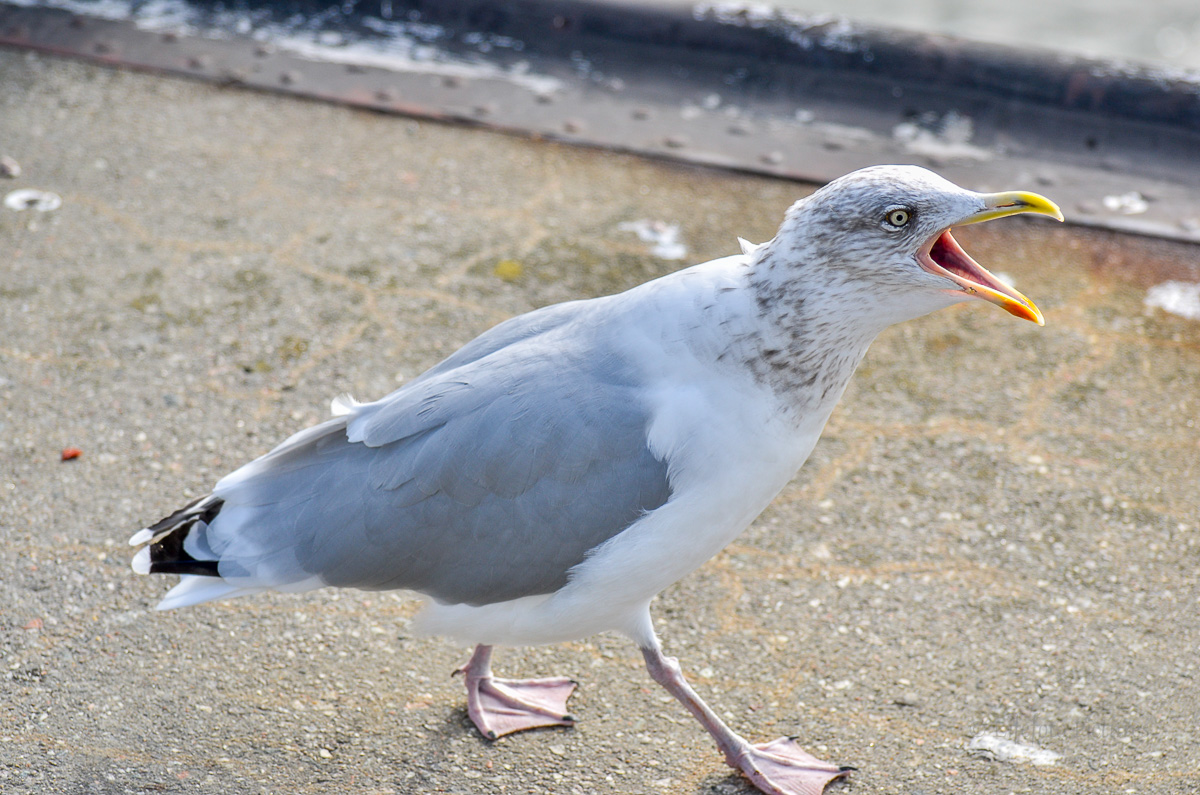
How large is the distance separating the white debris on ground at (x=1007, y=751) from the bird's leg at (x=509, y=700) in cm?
89

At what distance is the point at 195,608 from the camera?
2.82 metres

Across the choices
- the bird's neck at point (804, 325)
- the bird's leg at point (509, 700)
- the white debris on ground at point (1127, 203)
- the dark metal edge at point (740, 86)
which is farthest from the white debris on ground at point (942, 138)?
the bird's leg at point (509, 700)

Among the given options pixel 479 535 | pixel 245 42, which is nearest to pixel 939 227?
pixel 479 535

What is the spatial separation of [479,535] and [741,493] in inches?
20.4

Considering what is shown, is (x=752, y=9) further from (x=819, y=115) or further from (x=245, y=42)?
(x=245, y=42)

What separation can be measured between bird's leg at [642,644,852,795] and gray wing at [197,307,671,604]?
353mm

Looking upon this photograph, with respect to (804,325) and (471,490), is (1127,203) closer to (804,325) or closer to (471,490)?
(804,325)

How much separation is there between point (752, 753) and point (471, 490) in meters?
0.82

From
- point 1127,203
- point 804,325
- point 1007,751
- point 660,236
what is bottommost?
point 1007,751

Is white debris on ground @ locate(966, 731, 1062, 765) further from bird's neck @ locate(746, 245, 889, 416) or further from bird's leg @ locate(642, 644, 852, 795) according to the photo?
bird's neck @ locate(746, 245, 889, 416)

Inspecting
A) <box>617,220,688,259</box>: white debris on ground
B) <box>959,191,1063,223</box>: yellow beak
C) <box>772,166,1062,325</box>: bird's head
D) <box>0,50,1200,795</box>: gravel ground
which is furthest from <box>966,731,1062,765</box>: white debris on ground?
<box>617,220,688,259</box>: white debris on ground

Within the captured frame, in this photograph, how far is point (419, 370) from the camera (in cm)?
358

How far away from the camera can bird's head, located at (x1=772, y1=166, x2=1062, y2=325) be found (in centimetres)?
208

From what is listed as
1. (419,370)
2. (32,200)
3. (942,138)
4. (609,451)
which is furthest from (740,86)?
(609,451)
